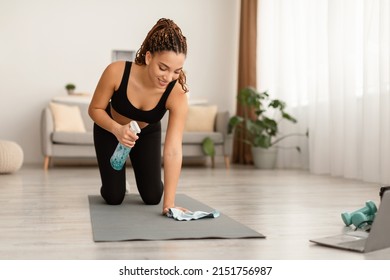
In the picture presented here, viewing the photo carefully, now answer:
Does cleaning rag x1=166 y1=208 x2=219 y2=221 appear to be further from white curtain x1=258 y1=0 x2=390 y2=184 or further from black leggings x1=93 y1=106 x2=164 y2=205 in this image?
white curtain x1=258 y1=0 x2=390 y2=184

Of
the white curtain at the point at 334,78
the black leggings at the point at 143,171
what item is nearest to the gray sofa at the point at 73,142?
the white curtain at the point at 334,78

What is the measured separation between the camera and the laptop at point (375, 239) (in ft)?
6.23

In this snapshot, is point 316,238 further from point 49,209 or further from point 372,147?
point 372,147

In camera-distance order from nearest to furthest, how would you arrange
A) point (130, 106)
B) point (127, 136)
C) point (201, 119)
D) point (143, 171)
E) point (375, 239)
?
point (375, 239)
point (127, 136)
point (130, 106)
point (143, 171)
point (201, 119)

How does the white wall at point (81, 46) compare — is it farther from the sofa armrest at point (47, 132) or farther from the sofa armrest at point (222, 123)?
the sofa armrest at point (47, 132)

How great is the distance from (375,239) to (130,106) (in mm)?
1238

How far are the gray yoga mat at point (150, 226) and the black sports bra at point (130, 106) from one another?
0.44 metres

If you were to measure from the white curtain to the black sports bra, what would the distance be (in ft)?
7.18

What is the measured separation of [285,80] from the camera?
20.4 feet

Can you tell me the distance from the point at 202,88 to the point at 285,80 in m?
1.37

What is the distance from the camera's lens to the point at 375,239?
191 centimetres

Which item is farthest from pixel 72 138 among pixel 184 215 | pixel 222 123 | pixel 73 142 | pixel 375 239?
pixel 375 239

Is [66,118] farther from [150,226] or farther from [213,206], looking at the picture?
[150,226]
